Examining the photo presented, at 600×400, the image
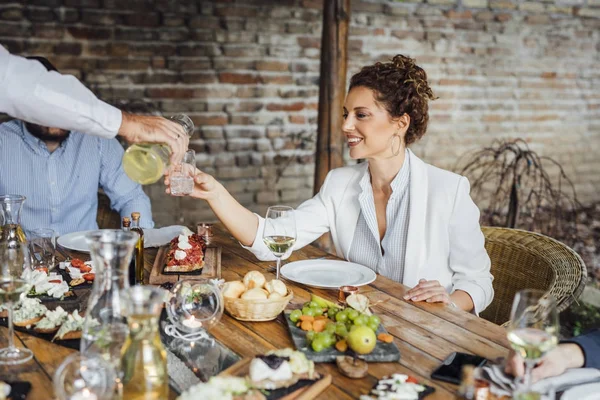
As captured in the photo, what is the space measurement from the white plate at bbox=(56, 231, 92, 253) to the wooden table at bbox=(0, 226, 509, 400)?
0.66 meters

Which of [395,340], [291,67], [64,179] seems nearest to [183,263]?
[395,340]

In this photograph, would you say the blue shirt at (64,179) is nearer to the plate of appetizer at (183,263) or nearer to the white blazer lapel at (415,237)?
the plate of appetizer at (183,263)

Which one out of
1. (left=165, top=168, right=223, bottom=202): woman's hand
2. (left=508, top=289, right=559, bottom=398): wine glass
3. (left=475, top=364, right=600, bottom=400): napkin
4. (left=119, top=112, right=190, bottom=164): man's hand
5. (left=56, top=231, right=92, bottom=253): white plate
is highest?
(left=119, top=112, right=190, bottom=164): man's hand

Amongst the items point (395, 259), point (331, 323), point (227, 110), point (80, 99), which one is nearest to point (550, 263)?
point (395, 259)

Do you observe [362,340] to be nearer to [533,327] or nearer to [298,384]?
[298,384]

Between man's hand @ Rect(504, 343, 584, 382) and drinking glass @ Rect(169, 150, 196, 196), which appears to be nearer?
man's hand @ Rect(504, 343, 584, 382)

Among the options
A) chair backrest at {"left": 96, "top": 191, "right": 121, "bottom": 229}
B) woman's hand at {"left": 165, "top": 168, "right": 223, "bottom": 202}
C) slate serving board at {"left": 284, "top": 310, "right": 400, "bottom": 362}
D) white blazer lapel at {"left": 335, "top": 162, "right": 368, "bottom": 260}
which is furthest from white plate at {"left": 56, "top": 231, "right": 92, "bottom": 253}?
slate serving board at {"left": 284, "top": 310, "right": 400, "bottom": 362}

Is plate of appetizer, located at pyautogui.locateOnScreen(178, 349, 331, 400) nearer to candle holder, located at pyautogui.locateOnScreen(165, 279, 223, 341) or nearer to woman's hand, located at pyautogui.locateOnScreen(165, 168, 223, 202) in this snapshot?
candle holder, located at pyautogui.locateOnScreen(165, 279, 223, 341)

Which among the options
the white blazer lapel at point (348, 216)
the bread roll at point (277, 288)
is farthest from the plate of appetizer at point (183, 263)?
the white blazer lapel at point (348, 216)

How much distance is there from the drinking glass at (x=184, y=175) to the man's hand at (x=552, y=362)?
1.13 metres

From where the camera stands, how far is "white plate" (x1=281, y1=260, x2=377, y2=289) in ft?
6.63

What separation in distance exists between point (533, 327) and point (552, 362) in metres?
0.21

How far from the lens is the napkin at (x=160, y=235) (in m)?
2.41

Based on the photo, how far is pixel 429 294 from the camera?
1942mm
